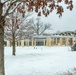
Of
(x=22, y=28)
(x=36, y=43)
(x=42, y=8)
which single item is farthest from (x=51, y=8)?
(x=36, y=43)

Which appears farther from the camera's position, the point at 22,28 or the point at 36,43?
the point at 36,43

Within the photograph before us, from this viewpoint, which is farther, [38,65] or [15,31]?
[15,31]

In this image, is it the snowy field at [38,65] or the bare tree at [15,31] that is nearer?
the snowy field at [38,65]

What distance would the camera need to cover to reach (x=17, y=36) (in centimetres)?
3092

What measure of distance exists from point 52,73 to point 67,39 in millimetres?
50515

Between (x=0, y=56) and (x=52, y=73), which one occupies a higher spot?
(x=0, y=56)

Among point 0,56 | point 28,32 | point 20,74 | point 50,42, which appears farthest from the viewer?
point 50,42

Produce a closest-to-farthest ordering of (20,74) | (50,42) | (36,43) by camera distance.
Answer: (20,74), (50,42), (36,43)

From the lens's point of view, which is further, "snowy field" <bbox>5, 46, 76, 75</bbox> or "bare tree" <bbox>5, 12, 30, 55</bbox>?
"bare tree" <bbox>5, 12, 30, 55</bbox>

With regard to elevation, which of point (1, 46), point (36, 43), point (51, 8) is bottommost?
point (36, 43)

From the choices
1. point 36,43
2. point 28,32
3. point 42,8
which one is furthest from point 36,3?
point 36,43

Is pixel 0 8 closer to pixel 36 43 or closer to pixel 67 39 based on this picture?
pixel 67 39

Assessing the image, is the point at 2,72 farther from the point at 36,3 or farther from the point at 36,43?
the point at 36,43

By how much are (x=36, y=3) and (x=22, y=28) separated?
2140 cm
